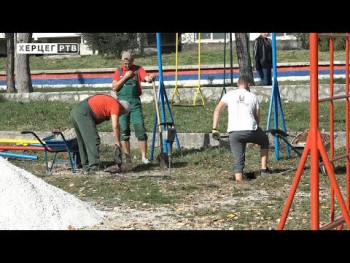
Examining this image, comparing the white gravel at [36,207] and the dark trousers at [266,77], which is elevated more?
the dark trousers at [266,77]

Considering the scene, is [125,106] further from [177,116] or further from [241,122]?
[177,116]

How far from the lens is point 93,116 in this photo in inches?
492

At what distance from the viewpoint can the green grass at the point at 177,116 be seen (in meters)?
16.3

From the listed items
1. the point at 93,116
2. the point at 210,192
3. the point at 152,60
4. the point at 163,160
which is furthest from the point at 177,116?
the point at 152,60

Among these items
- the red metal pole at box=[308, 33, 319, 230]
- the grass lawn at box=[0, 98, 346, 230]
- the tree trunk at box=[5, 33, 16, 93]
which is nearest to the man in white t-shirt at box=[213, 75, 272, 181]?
the grass lawn at box=[0, 98, 346, 230]

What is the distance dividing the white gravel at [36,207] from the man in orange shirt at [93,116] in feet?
9.95

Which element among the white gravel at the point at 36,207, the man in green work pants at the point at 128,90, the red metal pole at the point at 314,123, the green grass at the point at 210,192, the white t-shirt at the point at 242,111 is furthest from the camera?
the man in green work pants at the point at 128,90

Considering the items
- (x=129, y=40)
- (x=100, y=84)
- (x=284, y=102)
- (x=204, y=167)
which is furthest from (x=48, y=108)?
(x=129, y=40)

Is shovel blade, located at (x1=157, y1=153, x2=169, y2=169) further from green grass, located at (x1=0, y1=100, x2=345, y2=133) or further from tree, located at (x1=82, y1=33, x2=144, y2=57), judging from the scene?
tree, located at (x1=82, y1=33, x2=144, y2=57)

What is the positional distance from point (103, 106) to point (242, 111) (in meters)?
1.97

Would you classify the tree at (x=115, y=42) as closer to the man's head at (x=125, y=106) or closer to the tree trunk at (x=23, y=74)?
the tree trunk at (x=23, y=74)

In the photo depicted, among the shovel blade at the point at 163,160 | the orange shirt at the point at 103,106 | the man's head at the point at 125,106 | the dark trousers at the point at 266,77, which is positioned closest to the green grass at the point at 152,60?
the dark trousers at the point at 266,77
